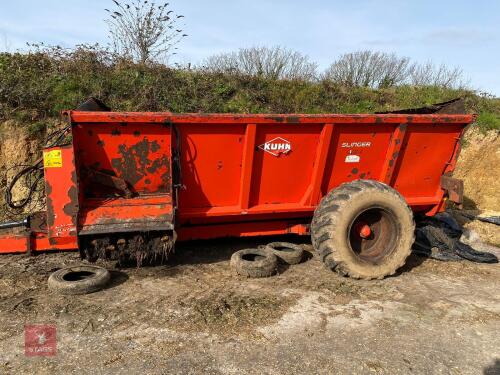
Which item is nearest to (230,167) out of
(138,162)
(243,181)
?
(243,181)

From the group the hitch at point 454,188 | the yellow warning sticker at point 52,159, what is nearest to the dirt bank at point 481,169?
the hitch at point 454,188

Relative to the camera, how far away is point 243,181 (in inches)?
179

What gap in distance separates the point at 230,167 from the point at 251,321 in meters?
1.77

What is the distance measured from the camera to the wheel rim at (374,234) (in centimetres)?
464

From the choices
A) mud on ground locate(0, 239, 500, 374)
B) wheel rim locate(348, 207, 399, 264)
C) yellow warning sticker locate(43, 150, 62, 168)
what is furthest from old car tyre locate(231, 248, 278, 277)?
yellow warning sticker locate(43, 150, 62, 168)

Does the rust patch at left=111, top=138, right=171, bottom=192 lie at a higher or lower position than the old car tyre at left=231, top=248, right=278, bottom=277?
higher

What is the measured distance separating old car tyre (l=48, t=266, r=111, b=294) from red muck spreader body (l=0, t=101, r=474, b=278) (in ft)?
0.78

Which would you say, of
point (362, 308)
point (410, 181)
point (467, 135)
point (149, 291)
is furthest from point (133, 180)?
point (467, 135)

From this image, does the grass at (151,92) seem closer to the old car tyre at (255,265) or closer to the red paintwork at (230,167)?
the red paintwork at (230,167)

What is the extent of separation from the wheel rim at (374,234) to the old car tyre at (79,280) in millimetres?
2717

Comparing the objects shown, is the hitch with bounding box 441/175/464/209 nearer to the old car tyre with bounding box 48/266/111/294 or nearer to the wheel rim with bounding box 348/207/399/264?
the wheel rim with bounding box 348/207/399/264

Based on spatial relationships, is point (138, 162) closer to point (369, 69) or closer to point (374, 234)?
point (374, 234)

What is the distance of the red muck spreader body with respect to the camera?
3.95 m

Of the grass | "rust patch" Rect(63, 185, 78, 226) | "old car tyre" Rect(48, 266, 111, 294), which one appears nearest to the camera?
"old car tyre" Rect(48, 266, 111, 294)
